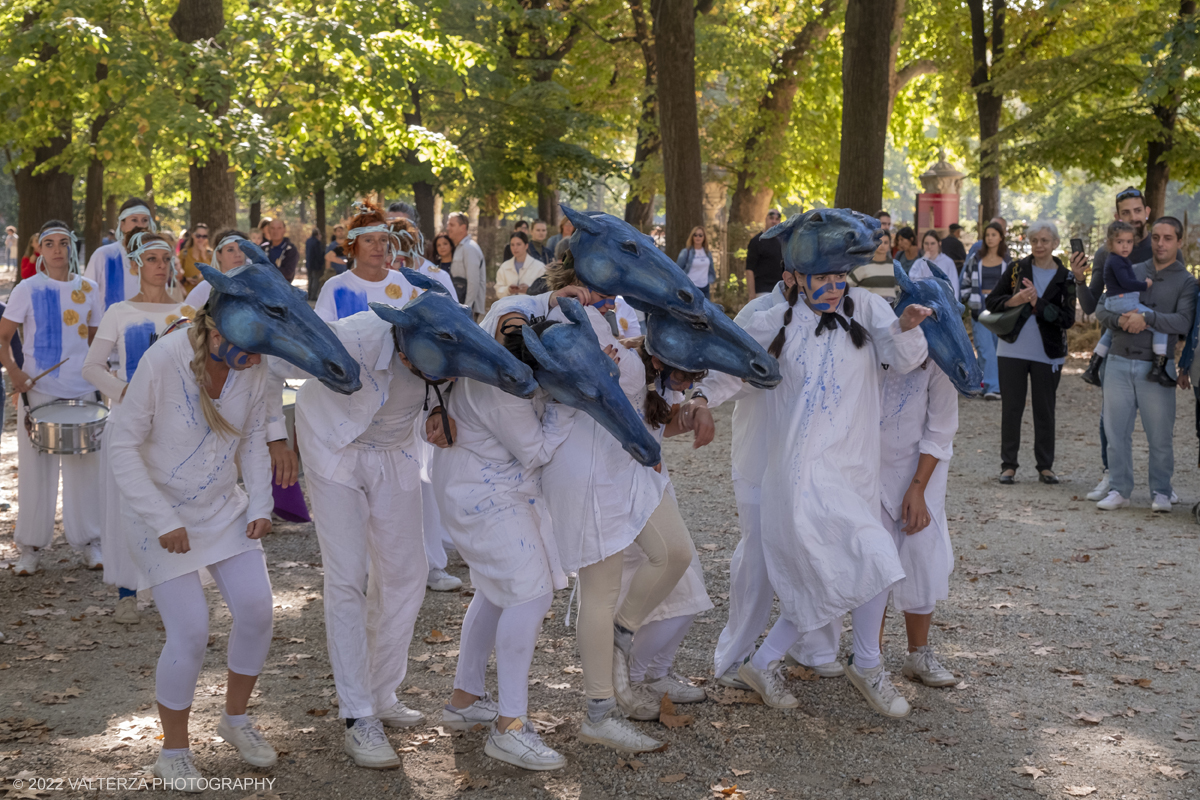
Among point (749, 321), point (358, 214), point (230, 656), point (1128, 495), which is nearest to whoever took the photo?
point (230, 656)

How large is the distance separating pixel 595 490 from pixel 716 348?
0.71 m

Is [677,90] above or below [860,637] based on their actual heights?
above

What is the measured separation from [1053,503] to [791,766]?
221 inches

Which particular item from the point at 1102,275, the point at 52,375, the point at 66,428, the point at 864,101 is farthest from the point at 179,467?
the point at 864,101

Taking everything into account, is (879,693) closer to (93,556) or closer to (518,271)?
(93,556)

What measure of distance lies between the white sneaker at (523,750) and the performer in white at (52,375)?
4.24 metres

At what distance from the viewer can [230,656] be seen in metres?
4.41

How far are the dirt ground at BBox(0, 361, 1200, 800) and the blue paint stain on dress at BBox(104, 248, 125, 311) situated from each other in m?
1.78

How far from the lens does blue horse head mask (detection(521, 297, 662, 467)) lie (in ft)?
13.9

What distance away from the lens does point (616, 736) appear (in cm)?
455

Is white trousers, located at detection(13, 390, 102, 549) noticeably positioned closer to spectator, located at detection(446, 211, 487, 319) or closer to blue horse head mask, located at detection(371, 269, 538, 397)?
blue horse head mask, located at detection(371, 269, 538, 397)

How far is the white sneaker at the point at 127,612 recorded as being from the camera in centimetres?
647

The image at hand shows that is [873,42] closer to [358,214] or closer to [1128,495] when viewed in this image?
[1128,495]

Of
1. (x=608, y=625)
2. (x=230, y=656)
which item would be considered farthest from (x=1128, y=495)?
(x=230, y=656)
